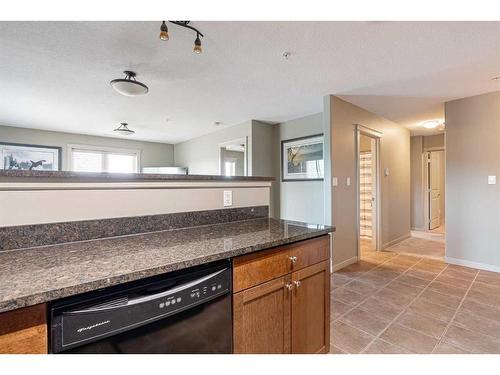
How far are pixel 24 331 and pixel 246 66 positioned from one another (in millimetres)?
2494

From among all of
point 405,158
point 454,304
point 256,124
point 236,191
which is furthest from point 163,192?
point 405,158

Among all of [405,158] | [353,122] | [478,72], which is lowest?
[405,158]

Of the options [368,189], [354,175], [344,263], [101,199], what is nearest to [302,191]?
[354,175]

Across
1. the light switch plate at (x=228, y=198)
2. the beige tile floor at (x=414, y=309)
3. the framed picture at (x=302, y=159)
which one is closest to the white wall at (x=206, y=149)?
the framed picture at (x=302, y=159)

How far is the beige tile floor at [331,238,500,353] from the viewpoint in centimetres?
173

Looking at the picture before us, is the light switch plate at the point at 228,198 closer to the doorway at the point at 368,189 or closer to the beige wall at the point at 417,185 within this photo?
the doorway at the point at 368,189

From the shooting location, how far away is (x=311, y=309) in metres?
1.32

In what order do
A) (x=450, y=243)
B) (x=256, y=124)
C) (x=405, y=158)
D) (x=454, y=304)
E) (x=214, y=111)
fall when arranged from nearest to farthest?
1. (x=454, y=304)
2. (x=450, y=243)
3. (x=214, y=111)
4. (x=256, y=124)
5. (x=405, y=158)

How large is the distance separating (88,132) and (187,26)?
4688 millimetres

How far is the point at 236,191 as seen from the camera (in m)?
1.71

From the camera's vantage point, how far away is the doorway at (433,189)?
5.72 metres

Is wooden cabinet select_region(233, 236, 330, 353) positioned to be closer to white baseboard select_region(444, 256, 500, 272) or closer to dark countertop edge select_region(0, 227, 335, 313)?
dark countertop edge select_region(0, 227, 335, 313)

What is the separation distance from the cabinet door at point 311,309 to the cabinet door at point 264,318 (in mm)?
61
